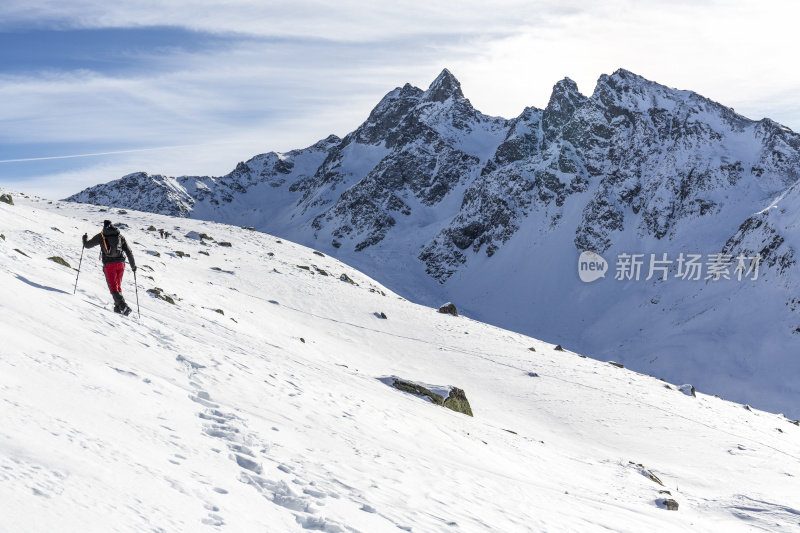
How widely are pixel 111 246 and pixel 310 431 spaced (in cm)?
762

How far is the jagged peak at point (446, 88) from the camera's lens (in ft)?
554

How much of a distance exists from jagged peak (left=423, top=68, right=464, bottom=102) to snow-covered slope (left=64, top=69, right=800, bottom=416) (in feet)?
74.8

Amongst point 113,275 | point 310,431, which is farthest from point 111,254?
point 310,431

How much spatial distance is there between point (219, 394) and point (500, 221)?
10510cm

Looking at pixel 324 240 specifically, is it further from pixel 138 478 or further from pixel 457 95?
A: pixel 138 478

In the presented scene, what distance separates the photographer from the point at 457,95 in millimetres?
169750

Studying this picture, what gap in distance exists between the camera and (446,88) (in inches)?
6658

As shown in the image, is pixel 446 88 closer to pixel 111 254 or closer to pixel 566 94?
pixel 566 94

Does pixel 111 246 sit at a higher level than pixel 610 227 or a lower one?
lower

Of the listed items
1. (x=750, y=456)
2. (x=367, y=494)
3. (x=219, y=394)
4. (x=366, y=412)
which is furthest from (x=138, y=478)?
(x=750, y=456)

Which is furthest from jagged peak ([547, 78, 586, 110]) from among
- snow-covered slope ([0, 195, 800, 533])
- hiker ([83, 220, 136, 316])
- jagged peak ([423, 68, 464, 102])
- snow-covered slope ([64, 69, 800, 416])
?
hiker ([83, 220, 136, 316])

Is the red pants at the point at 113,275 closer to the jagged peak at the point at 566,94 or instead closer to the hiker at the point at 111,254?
the hiker at the point at 111,254

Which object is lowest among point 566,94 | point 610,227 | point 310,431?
point 310,431

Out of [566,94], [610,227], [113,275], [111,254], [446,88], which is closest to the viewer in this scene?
[113,275]
